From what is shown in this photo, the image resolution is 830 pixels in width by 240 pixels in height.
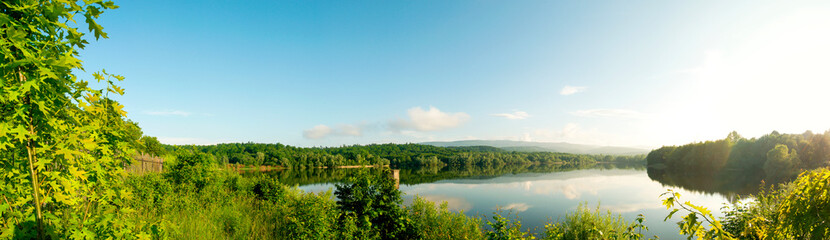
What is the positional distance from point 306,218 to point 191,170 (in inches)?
352

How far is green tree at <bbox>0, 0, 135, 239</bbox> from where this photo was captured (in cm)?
224

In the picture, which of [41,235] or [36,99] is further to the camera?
[41,235]

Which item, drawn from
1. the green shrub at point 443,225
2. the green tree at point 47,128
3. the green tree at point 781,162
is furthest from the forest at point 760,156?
the green tree at point 47,128

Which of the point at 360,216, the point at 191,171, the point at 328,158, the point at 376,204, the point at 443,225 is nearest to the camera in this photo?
the point at 360,216

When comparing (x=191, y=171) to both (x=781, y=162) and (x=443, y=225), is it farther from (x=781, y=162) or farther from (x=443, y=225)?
(x=781, y=162)

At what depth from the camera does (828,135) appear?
5316 cm

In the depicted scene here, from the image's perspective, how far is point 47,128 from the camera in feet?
8.03

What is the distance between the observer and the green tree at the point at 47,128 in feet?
7.35

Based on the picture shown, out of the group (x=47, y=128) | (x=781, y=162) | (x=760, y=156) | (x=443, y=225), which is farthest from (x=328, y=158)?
(x=760, y=156)

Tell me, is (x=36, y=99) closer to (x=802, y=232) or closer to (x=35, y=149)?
(x=35, y=149)

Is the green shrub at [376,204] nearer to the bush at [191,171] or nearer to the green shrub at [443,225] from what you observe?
the green shrub at [443,225]

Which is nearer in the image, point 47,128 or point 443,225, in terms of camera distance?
point 47,128

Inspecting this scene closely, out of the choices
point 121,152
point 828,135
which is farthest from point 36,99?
point 828,135

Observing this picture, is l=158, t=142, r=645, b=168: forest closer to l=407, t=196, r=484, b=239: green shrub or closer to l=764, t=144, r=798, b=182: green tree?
l=407, t=196, r=484, b=239: green shrub
